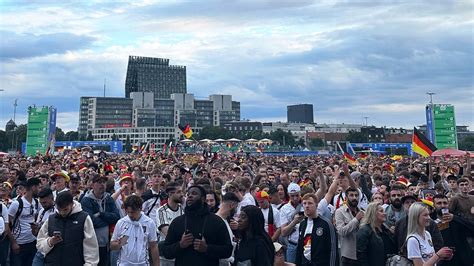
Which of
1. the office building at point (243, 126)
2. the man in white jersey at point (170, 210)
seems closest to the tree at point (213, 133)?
the office building at point (243, 126)

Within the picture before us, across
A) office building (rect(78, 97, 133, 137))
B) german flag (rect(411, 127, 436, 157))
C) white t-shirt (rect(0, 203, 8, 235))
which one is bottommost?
white t-shirt (rect(0, 203, 8, 235))

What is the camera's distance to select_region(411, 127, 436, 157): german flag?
2011 cm

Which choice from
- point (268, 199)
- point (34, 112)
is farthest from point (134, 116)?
point (268, 199)

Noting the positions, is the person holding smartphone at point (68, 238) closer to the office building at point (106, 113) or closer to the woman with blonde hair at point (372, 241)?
the woman with blonde hair at point (372, 241)

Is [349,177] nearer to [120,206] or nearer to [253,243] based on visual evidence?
[253,243]

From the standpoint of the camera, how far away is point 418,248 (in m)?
5.86

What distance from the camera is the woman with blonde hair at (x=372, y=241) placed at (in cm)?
644

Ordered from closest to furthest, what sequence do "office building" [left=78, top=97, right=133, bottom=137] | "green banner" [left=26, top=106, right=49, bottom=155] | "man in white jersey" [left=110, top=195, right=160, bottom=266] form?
"man in white jersey" [left=110, top=195, right=160, bottom=266] < "green banner" [left=26, top=106, right=49, bottom=155] < "office building" [left=78, top=97, right=133, bottom=137]

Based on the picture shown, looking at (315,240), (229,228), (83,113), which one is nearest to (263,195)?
(315,240)

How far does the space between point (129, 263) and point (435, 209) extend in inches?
203

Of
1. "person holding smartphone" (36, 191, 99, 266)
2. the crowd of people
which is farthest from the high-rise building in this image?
"person holding smartphone" (36, 191, 99, 266)

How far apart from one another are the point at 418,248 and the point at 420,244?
7cm

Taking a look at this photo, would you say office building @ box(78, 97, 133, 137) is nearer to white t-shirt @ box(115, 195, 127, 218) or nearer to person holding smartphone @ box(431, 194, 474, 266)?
white t-shirt @ box(115, 195, 127, 218)

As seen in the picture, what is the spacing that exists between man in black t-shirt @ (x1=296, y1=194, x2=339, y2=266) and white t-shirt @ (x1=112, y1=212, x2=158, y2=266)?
2.10 m
